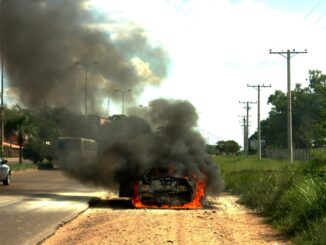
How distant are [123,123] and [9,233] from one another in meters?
10.8

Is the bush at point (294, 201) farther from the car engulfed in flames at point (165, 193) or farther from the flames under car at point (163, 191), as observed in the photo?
the flames under car at point (163, 191)

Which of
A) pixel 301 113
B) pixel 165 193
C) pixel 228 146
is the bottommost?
pixel 165 193

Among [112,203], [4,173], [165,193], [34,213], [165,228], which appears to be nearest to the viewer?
[165,228]

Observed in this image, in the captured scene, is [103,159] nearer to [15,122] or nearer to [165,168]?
[165,168]

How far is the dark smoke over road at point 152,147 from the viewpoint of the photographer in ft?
62.1

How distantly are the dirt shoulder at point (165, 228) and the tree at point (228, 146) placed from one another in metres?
103

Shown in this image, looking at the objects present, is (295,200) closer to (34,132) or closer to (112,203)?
(112,203)

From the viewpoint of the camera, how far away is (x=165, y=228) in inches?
464

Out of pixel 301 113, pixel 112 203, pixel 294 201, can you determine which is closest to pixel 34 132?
pixel 112 203

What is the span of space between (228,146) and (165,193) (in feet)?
339

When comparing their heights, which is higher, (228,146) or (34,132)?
(228,146)

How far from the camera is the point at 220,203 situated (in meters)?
18.9

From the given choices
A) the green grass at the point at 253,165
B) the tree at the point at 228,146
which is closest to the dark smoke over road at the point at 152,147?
the green grass at the point at 253,165

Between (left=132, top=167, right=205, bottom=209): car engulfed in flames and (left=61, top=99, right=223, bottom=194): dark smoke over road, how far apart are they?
1373mm
